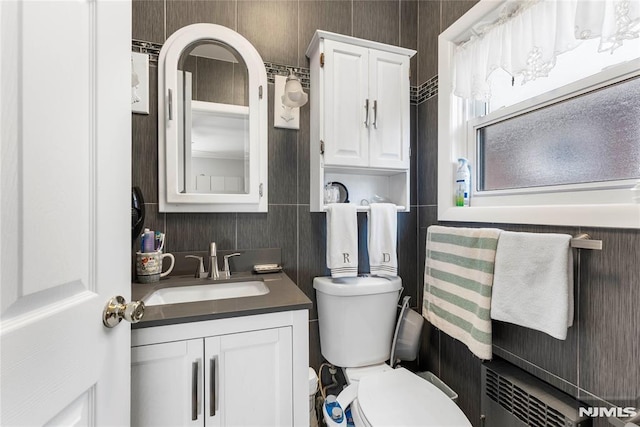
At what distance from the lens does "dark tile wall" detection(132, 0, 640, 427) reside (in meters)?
0.91

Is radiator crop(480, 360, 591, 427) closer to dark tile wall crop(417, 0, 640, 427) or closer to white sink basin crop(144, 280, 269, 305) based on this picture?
dark tile wall crop(417, 0, 640, 427)

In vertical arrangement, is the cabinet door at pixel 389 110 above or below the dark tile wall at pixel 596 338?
above

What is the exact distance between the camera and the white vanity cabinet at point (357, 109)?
1355 millimetres

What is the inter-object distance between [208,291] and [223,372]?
1.41ft

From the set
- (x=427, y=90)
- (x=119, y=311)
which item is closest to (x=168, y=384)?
(x=119, y=311)

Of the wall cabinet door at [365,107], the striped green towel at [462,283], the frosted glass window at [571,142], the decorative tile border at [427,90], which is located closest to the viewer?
the frosted glass window at [571,142]

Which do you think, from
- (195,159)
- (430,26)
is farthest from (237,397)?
(430,26)

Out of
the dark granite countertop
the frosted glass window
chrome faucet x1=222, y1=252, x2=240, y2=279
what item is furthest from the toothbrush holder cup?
the frosted glass window

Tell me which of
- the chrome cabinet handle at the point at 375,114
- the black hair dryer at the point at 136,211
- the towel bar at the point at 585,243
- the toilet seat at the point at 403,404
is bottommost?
the toilet seat at the point at 403,404

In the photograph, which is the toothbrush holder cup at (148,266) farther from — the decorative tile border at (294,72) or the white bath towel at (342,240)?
the decorative tile border at (294,72)

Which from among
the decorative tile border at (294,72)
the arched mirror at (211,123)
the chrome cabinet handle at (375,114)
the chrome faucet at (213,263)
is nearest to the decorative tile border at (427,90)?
the decorative tile border at (294,72)

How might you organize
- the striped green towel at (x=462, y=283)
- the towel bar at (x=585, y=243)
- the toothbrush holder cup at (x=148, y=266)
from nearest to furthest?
the towel bar at (x=585, y=243)
the striped green towel at (x=462, y=283)
the toothbrush holder cup at (x=148, y=266)

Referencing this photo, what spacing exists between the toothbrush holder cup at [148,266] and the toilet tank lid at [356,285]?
717 mm

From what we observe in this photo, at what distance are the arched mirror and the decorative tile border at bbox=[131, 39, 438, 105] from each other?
0.05m
